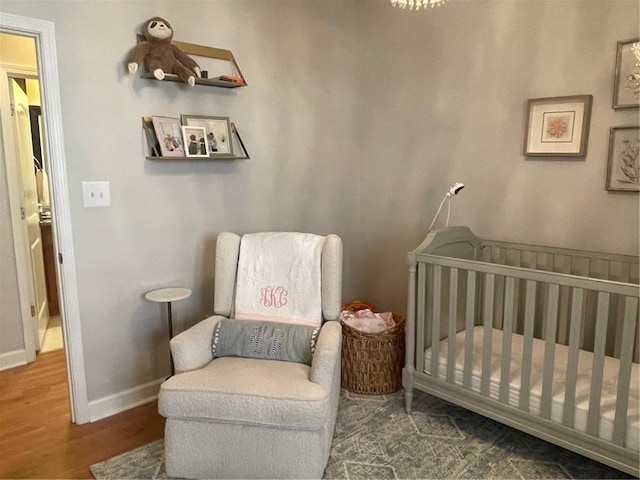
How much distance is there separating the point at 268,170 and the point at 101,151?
1042mm

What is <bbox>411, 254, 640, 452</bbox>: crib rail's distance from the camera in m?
1.80

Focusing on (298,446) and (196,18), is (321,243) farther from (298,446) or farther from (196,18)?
(196,18)

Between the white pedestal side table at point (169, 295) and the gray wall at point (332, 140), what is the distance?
0.38 feet

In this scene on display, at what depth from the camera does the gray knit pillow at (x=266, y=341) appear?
7.36 ft

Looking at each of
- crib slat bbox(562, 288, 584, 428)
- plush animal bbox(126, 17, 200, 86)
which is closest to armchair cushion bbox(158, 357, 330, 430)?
crib slat bbox(562, 288, 584, 428)

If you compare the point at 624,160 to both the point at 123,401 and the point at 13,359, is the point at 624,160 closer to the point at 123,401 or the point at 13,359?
the point at 123,401

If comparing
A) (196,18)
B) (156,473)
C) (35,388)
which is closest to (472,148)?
(196,18)

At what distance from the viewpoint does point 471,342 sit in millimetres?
2246

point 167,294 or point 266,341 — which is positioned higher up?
point 167,294

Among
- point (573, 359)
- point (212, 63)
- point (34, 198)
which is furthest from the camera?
point (34, 198)

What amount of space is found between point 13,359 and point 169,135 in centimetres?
196

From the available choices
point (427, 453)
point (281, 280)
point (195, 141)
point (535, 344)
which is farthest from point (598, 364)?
point (195, 141)

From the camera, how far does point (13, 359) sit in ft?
10.4

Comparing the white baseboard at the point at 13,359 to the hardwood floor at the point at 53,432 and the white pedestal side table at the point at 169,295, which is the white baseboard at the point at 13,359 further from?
the white pedestal side table at the point at 169,295
